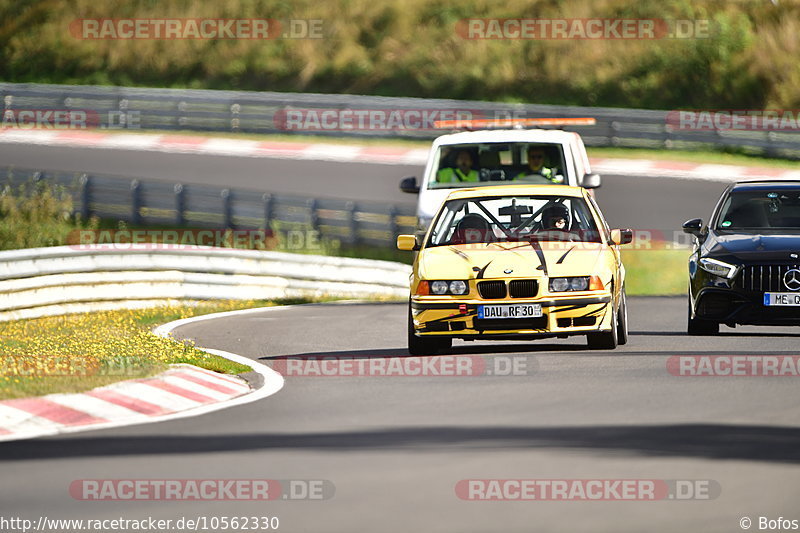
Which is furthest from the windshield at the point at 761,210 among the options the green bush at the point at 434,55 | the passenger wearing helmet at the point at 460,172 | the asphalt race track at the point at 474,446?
the green bush at the point at 434,55

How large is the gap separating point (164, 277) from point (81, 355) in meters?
7.79

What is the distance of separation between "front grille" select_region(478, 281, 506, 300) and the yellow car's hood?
7 cm

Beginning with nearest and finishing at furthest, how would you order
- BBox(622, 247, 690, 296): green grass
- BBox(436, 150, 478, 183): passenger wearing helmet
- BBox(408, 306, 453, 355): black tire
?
BBox(408, 306, 453, 355): black tire → BBox(436, 150, 478, 183): passenger wearing helmet → BBox(622, 247, 690, 296): green grass

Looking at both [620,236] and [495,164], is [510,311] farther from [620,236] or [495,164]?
[495,164]

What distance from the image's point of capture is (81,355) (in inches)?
529

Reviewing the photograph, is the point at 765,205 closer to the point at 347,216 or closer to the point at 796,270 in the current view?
the point at 796,270

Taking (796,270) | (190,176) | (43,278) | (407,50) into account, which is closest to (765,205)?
(796,270)

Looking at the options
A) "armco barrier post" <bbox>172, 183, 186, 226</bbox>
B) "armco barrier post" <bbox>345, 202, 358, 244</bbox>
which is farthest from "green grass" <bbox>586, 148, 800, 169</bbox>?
"armco barrier post" <bbox>172, 183, 186, 226</bbox>

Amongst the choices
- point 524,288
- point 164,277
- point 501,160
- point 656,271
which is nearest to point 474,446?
point 524,288

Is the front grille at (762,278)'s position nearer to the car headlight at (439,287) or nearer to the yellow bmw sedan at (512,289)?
the yellow bmw sedan at (512,289)

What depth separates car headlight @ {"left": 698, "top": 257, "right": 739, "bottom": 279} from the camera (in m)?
15.0

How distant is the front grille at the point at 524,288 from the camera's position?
13.6 metres

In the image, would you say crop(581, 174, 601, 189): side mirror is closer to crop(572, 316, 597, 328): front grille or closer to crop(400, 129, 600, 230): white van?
crop(400, 129, 600, 230): white van

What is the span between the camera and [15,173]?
2736 cm
